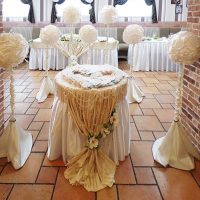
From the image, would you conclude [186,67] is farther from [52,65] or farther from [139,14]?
[139,14]

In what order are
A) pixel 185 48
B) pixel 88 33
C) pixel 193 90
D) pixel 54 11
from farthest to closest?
pixel 54 11 → pixel 88 33 → pixel 193 90 → pixel 185 48

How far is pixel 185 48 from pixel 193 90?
1.80 feet

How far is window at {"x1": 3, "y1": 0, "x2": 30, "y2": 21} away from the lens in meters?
7.65

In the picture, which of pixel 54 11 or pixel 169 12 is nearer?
pixel 54 11

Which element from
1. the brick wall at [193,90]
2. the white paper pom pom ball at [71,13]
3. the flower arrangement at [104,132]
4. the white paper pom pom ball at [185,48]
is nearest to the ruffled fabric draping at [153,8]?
the white paper pom pom ball at [71,13]

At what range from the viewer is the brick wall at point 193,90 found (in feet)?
8.02

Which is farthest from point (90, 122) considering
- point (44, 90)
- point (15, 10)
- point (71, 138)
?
point (15, 10)

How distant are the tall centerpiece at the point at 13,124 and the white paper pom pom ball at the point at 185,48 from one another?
1.18m

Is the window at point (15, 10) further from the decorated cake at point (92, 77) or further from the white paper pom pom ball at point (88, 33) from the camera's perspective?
the decorated cake at point (92, 77)

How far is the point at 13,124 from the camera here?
2.43 meters

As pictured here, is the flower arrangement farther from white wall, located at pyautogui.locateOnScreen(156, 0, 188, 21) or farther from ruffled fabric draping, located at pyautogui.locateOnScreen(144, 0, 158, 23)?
white wall, located at pyautogui.locateOnScreen(156, 0, 188, 21)

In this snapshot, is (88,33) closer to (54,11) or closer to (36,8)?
(54,11)

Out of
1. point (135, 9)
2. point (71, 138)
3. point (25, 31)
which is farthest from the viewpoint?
point (135, 9)

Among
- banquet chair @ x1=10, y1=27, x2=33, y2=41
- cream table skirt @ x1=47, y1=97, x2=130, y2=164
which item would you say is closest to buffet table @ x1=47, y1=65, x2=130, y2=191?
cream table skirt @ x1=47, y1=97, x2=130, y2=164
